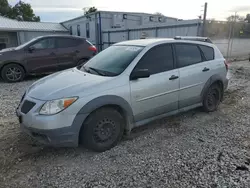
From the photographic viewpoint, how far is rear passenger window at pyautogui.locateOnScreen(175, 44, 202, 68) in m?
3.90

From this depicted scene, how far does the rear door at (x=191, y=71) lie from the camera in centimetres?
390

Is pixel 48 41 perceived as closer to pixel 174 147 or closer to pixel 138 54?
pixel 138 54

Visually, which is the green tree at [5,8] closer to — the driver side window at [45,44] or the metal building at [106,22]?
the metal building at [106,22]

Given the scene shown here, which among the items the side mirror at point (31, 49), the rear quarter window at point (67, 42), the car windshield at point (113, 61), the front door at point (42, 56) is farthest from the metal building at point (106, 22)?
the car windshield at point (113, 61)

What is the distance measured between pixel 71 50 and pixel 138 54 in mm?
5651

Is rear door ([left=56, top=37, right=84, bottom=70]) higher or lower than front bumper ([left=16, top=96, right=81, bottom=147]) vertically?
higher

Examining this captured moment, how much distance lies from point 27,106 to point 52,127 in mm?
573

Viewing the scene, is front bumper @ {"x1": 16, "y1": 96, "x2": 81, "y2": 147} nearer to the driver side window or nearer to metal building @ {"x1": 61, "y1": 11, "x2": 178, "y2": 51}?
the driver side window

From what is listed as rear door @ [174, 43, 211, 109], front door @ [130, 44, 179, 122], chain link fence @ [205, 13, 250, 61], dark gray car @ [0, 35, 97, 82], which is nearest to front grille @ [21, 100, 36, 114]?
front door @ [130, 44, 179, 122]

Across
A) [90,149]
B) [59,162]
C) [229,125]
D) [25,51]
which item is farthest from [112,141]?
[25,51]

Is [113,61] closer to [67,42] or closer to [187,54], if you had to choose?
[187,54]

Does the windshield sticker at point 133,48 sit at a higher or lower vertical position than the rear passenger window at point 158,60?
higher

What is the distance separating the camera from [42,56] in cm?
785

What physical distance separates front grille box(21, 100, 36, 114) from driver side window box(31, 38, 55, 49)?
18.2 ft
